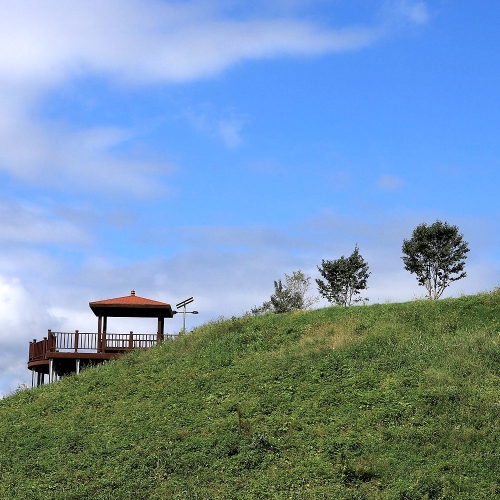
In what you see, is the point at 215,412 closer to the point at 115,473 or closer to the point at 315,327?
the point at 115,473

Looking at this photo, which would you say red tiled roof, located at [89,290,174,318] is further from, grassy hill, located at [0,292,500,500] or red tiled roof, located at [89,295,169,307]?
grassy hill, located at [0,292,500,500]

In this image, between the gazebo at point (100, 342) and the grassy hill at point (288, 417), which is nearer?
the grassy hill at point (288, 417)

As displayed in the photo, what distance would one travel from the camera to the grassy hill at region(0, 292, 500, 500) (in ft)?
58.6

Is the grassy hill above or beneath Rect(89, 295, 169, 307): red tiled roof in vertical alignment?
beneath

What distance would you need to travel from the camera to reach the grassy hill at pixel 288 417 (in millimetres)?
17859

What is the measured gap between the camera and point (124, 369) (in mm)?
28547

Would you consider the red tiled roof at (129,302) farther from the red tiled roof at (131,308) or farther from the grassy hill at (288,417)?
the grassy hill at (288,417)

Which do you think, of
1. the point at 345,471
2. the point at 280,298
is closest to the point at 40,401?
the point at 345,471

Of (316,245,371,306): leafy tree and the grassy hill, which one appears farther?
(316,245,371,306): leafy tree

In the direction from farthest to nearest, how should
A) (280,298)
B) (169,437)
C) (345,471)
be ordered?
(280,298) → (169,437) → (345,471)

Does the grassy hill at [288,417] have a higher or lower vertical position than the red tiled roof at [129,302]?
lower

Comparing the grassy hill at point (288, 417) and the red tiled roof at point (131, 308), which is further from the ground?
the red tiled roof at point (131, 308)

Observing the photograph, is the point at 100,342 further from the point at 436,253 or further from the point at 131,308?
the point at 436,253

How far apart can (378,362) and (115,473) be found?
31.4 feet
